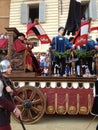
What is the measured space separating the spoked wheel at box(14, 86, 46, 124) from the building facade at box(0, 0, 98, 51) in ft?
48.6

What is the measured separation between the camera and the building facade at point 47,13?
874 inches

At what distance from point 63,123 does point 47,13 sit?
15917 mm

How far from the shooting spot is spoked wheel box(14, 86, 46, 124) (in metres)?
7.40

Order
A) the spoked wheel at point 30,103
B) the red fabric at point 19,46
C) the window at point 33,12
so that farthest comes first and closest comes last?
1. the window at point 33,12
2. the red fabric at point 19,46
3. the spoked wheel at point 30,103

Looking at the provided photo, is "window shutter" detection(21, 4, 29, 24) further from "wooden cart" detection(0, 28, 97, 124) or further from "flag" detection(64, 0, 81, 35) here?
"wooden cart" detection(0, 28, 97, 124)

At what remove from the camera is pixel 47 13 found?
22.7 m

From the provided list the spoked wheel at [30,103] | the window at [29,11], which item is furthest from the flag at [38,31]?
the window at [29,11]

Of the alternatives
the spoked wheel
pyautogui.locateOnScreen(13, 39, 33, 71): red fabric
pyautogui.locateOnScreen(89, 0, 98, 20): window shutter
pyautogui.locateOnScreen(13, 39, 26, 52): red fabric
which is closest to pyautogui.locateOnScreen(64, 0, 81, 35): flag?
pyautogui.locateOnScreen(13, 39, 33, 71): red fabric

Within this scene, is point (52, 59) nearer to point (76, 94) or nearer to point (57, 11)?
point (76, 94)

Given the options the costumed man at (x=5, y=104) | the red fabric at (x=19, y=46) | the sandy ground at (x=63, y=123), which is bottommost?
the sandy ground at (x=63, y=123)

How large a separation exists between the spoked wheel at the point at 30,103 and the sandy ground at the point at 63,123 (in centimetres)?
20

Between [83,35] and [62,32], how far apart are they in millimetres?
700

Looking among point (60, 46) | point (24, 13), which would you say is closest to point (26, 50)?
point (60, 46)

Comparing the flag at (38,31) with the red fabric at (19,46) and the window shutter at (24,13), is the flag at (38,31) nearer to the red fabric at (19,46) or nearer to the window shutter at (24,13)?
the red fabric at (19,46)
